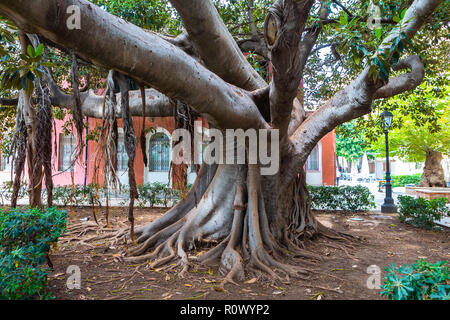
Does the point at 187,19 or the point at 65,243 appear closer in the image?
the point at 187,19

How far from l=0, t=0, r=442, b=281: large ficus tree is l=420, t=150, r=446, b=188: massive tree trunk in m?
11.1

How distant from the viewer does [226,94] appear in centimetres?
300

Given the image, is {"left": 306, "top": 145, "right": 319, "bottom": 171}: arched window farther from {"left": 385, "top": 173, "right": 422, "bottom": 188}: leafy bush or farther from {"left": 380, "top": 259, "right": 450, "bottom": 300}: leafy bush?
{"left": 380, "top": 259, "right": 450, "bottom": 300}: leafy bush

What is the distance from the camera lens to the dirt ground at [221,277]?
3072 mm

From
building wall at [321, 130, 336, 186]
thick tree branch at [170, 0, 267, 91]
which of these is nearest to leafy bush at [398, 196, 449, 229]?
thick tree branch at [170, 0, 267, 91]

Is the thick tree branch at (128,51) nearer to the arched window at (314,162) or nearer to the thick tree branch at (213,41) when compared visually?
the thick tree branch at (213,41)

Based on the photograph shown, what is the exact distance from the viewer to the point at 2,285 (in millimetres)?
2256

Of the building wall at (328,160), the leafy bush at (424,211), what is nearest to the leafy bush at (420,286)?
the leafy bush at (424,211)

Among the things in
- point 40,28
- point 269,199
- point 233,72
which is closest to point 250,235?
point 269,199

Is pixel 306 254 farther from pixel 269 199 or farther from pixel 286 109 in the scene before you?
pixel 286 109

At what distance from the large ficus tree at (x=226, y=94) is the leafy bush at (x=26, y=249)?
1.72ft

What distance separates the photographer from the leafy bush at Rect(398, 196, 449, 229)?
6.57 meters

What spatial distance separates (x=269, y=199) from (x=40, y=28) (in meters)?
3.84

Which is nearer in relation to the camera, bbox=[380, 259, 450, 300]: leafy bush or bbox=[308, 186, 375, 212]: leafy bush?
bbox=[380, 259, 450, 300]: leafy bush
